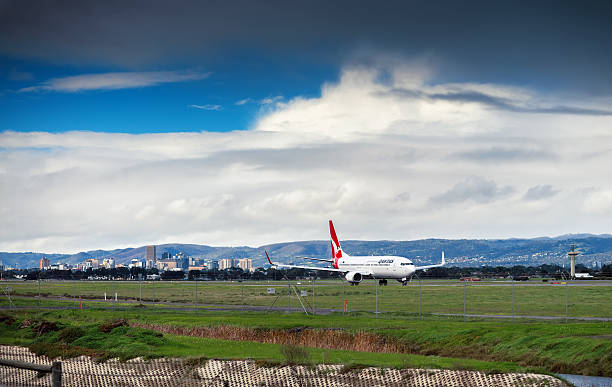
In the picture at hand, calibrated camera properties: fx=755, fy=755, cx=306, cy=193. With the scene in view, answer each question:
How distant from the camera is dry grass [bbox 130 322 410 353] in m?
36.4

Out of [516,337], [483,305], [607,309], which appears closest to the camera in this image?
[516,337]

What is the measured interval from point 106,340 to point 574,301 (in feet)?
177

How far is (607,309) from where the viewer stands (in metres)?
60.6

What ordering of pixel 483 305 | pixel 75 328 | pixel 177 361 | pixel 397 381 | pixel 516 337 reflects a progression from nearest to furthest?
pixel 397 381
pixel 177 361
pixel 75 328
pixel 516 337
pixel 483 305

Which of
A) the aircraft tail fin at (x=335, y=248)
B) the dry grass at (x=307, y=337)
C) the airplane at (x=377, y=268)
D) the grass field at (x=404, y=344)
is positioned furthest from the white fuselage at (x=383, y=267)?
the dry grass at (x=307, y=337)

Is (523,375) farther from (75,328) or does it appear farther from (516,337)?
(75,328)

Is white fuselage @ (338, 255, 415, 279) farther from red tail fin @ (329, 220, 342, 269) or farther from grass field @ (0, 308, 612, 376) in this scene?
grass field @ (0, 308, 612, 376)

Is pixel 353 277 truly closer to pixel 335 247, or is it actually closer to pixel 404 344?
pixel 335 247

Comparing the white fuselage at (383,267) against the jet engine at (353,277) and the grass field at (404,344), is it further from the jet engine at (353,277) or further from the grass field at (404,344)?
the grass field at (404,344)

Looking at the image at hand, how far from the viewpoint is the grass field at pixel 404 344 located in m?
25.6

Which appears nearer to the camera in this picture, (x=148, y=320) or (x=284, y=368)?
(x=284, y=368)

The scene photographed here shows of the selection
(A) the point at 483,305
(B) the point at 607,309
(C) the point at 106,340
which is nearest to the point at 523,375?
(C) the point at 106,340

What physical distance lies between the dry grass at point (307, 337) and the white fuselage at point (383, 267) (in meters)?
53.2

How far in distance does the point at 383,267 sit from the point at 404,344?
192 feet
